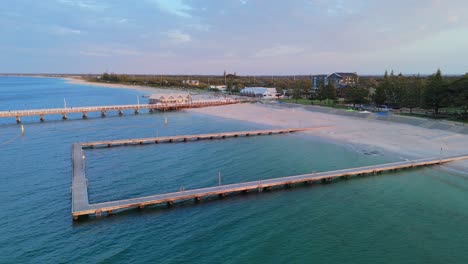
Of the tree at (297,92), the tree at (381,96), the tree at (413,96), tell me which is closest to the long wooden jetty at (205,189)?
the tree at (413,96)

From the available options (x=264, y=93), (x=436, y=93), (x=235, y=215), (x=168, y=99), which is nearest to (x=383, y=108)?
(x=436, y=93)

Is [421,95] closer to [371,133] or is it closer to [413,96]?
[413,96]

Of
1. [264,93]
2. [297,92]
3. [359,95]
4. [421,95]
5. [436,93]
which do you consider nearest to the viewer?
[436,93]

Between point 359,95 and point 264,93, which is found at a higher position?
point 359,95

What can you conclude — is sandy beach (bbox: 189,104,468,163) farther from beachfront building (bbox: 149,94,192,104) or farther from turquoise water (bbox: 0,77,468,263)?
beachfront building (bbox: 149,94,192,104)

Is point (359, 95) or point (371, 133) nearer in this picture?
point (371, 133)

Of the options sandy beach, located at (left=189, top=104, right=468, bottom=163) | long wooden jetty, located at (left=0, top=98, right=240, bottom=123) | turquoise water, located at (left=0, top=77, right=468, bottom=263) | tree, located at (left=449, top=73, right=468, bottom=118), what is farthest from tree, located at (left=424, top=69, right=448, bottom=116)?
long wooden jetty, located at (left=0, top=98, right=240, bottom=123)
